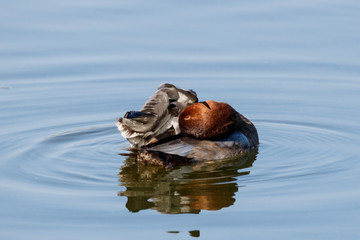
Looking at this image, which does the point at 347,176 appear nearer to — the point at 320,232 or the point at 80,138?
the point at 320,232

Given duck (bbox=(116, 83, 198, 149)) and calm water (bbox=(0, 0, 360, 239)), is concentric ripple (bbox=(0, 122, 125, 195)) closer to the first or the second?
calm water (bbox=(0, 0, 360, 239))

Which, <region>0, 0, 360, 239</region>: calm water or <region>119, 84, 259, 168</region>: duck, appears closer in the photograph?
<region>0, 0, 360, 239</region>: calm water

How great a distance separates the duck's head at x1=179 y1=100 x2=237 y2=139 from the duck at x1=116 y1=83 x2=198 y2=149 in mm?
128

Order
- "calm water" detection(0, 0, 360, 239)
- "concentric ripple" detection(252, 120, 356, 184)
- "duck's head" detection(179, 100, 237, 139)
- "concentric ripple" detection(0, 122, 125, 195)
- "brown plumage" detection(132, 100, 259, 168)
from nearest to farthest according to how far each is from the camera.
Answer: "calm water" detection(0, 0, 360, 239) < "concentric ripple" detection(0, 122, 125, 195) < "concentric ripple" detection(252, 120, 356, 184) < "brown plumage" detection(132, 100, 259, 168) < "duck's head" detection(179, 100, 237, 139)

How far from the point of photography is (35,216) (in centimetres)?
613

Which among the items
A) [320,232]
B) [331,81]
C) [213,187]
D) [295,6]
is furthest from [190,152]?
[295,6]

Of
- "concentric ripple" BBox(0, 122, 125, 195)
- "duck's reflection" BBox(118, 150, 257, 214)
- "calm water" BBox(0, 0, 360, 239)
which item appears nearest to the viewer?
"calm water" BBox(0, 0, 360, 239)

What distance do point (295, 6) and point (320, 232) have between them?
7673mm

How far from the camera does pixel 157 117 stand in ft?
25.5

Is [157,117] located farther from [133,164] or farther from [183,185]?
[183,185]

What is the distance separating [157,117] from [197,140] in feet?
1.72

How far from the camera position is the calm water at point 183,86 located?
609 cm

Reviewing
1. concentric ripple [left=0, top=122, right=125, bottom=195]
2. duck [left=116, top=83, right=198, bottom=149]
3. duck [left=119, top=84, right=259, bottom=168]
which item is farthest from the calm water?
duck [left=116, top=83, right=198, bottom=149]

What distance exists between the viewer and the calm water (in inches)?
240
